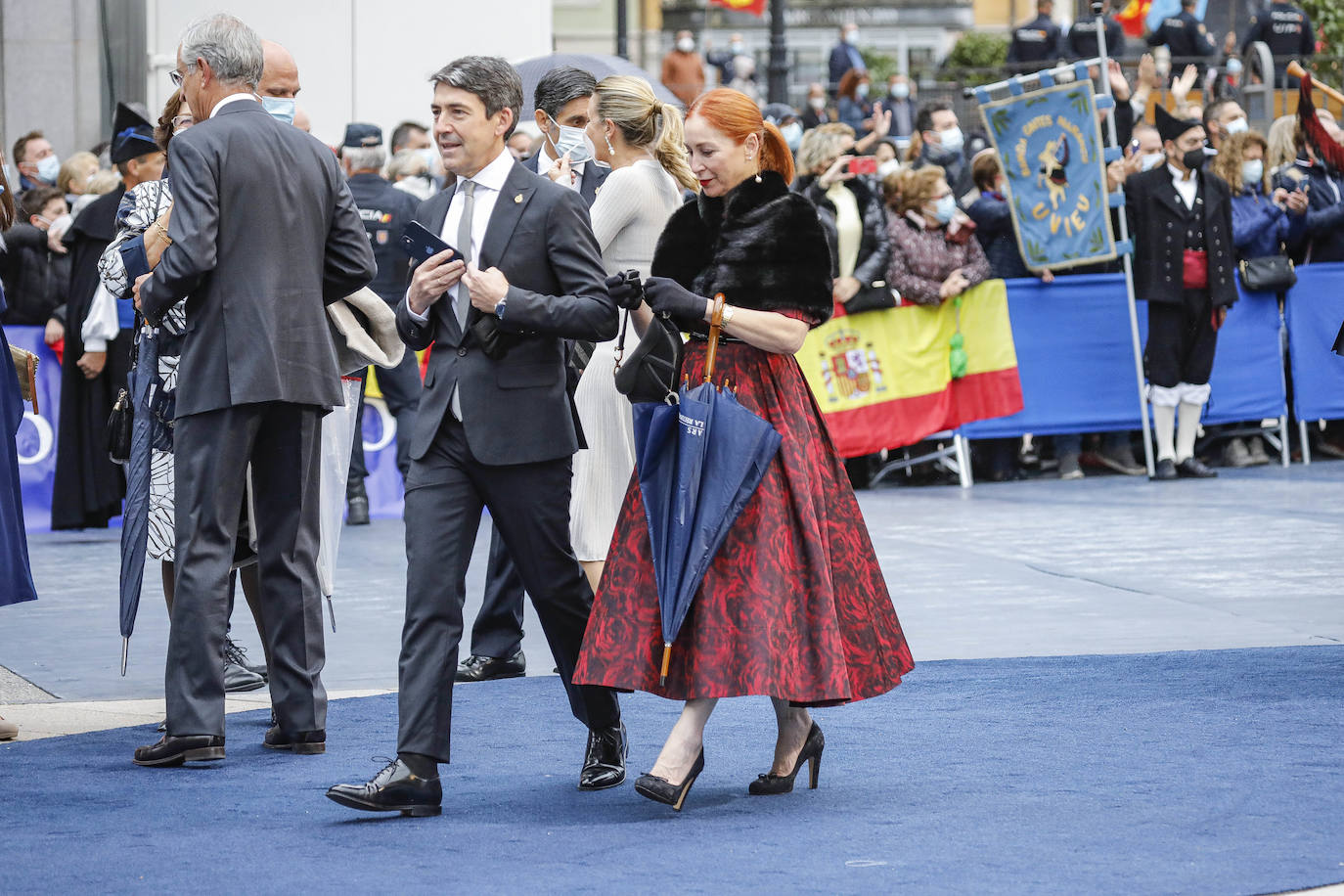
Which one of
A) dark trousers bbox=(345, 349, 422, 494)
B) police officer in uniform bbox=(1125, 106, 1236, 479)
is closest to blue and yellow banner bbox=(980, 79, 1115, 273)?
police officer in uniform bbox=(1125, 106, 1236, 479)

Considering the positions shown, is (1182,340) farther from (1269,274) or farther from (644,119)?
(644,119)

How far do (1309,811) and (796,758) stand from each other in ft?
4.32

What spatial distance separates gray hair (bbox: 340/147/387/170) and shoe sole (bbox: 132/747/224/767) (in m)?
6.81

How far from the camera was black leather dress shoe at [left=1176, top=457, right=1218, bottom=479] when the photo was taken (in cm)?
1369

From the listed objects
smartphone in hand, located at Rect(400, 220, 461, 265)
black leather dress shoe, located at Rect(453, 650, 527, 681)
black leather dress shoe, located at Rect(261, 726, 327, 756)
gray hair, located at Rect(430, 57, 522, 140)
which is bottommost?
black leather dress shoe, located at Rect(453, 650, 527, 681)

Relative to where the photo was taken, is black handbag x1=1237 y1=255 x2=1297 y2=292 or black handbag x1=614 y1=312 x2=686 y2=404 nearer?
black handbag x1=614 y1=312 x2=686 y2=404

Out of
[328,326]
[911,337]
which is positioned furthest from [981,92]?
[328,326]

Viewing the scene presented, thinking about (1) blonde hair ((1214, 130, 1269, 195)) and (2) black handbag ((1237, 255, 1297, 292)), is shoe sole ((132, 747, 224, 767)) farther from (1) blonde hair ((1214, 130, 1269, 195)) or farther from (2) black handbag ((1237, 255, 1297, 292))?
(1) blonde hair ((1214, 130, 1269, 195))

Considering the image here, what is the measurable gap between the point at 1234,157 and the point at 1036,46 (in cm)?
954

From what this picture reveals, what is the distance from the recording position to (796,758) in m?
5.41

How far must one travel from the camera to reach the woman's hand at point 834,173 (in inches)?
511

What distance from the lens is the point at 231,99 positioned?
5.89 metres

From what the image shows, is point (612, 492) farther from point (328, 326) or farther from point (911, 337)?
point (911, 337)

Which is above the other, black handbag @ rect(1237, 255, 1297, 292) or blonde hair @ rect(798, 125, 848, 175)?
blonde hair @ rect(798, 125, 848, 175)
